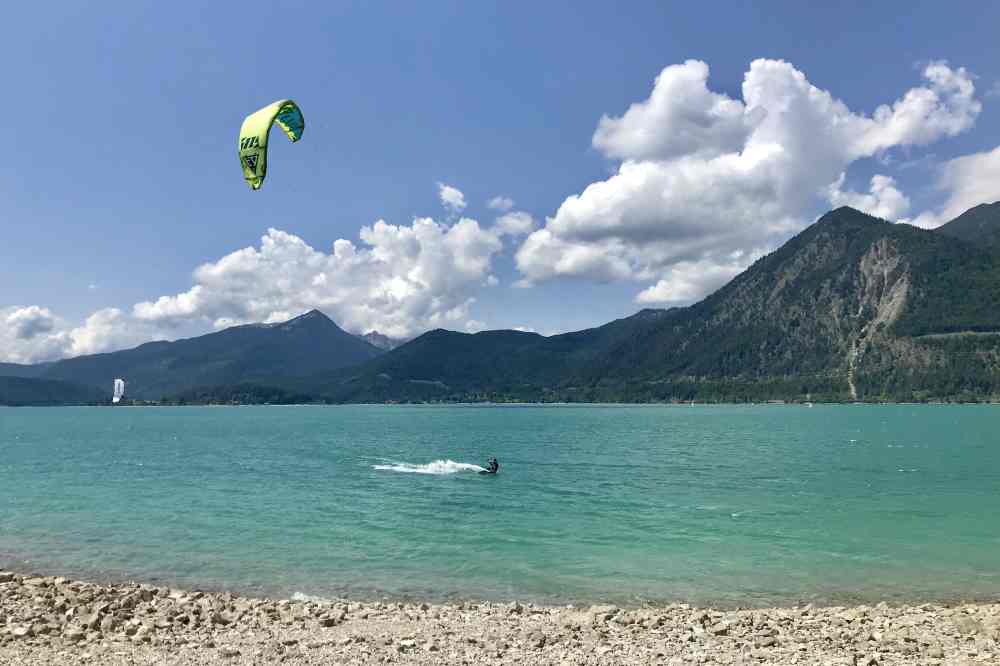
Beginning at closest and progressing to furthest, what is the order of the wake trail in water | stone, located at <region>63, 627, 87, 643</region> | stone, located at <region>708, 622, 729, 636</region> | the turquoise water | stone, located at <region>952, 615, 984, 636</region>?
stone, located at <region>63, 627, 87, 643</region> → stone, located at <region>708, 622, 729, 636</region> → stone, located at <region>952, 615, 984, 636</region> → the turquoise water → the wake trail in water

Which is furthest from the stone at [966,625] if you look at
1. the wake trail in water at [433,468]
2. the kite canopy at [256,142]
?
the wake trail in water at [433,468]

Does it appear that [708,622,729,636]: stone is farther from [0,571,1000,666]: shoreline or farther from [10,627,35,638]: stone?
[10,627,35,638]: stone

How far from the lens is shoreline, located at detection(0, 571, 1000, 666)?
18984 millimetres

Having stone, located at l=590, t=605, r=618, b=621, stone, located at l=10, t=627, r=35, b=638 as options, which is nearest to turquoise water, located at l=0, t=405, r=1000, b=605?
stone, located at l=590, t=605, r=618, b=621

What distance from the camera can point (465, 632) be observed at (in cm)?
2175

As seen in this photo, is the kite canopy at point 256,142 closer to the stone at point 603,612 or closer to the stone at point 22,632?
the stone at point 22,632

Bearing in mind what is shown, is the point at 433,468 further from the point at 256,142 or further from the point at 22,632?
the point at 22,632

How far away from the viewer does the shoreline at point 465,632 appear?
18984 mm

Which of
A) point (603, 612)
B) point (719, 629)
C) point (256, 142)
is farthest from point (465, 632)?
point (256, 142)

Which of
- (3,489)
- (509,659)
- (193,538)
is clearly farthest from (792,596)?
(3,489)

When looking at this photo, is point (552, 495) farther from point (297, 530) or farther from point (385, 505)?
point (297, 530)

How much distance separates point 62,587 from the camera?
27.3 m

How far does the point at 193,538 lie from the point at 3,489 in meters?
38.3

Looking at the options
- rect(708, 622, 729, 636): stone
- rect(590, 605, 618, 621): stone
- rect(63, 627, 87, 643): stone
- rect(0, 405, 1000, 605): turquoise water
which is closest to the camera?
rect(63, 627, 87, 643): stone
